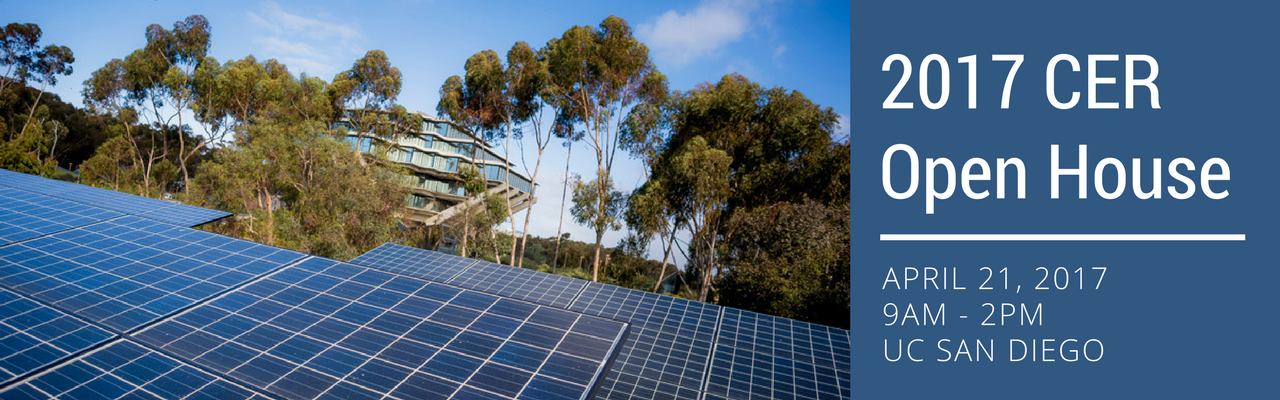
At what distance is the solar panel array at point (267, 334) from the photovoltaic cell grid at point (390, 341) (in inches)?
0.7

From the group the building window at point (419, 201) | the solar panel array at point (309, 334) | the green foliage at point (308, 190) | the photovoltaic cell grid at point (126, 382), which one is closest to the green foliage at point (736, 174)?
the solar panel array at point (309, 334)

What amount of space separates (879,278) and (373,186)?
877 inches

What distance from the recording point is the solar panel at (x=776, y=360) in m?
7.86

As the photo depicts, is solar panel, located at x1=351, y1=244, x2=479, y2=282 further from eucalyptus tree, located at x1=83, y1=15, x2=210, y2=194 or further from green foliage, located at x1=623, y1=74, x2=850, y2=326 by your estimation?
eucalyptus tree, located at x1=83, y1=15, x2=210, y2=194

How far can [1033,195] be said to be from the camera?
6012 millimetres

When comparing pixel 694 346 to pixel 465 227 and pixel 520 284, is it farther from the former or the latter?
pixel 465 227

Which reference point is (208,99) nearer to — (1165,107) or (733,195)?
(733,195)

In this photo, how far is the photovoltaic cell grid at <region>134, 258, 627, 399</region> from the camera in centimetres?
489

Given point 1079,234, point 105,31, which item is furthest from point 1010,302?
point 105,31

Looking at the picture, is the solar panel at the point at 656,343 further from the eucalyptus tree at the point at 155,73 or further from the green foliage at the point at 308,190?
the eucalyptus tree at the point at 155,73

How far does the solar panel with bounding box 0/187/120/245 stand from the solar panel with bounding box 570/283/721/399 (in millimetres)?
9466

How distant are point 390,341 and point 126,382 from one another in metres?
2.05

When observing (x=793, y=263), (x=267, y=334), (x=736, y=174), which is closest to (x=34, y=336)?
(x=267, y=334)

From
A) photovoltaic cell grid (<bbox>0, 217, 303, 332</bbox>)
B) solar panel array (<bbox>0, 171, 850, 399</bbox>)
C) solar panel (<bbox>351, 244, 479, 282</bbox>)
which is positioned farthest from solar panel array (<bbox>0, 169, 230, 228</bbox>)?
solar panel (<bbox>351, 244, 479, 282</bbox>)
